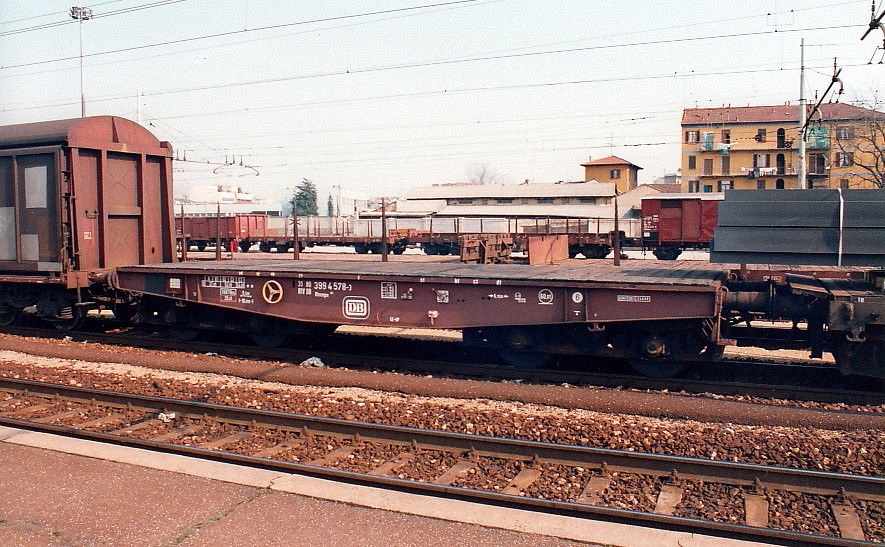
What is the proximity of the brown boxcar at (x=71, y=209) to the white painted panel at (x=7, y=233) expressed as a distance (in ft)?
0.06

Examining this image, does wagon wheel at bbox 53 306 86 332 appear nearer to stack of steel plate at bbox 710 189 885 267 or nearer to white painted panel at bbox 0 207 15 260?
white painted panel at bbox 0 207 15 260

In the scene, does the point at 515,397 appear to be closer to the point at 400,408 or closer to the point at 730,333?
the point at 400,408

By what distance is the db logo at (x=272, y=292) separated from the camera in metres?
11.7

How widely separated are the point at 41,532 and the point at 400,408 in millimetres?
4272

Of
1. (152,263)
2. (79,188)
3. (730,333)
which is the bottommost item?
(730,333)

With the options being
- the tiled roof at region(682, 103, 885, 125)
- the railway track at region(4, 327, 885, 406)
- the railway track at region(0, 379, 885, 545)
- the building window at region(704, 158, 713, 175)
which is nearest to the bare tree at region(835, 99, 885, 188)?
the tiled roof at region(682, 103, 885, 125)

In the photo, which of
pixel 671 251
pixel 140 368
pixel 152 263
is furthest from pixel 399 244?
pixel 140 368

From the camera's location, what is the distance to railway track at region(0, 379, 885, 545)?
5434mm

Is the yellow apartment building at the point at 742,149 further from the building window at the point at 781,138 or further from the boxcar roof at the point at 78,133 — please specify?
the boxcar roof at the point at 78,133

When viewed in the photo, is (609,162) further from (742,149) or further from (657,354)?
(657,354)

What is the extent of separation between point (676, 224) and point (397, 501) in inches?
1311

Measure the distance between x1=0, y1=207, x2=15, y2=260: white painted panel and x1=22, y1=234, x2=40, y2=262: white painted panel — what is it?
0.33 m

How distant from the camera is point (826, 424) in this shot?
25.6ft

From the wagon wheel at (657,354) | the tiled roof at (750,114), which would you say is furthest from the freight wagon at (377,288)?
the tiled roof at (750,114)
